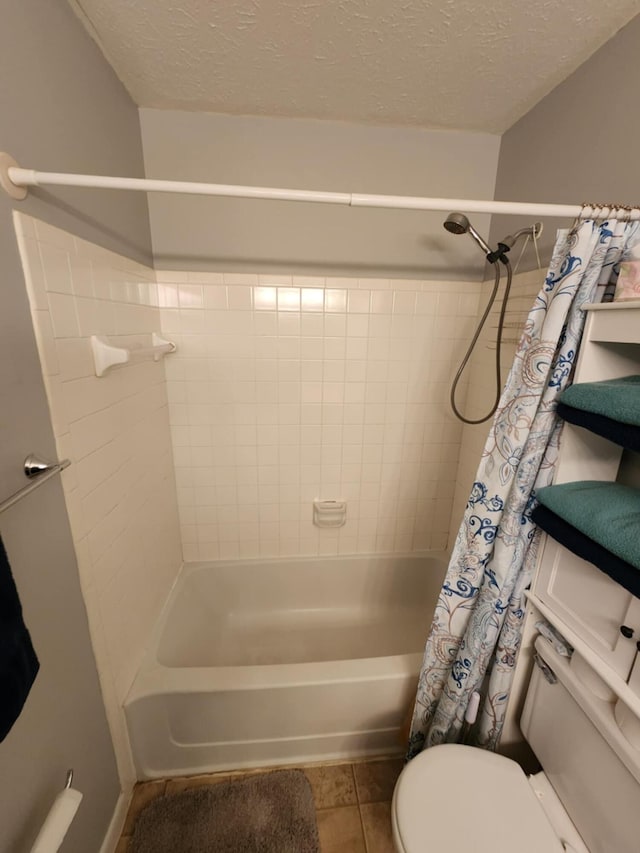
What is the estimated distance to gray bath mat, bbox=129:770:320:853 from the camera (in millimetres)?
1036

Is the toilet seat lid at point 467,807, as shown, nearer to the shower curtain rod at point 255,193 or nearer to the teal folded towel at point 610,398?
the teal folded towel at point 610,398

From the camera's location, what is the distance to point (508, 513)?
2.83ft

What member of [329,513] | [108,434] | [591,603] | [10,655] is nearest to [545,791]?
[591,603]

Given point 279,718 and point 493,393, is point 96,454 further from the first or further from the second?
point 493,393

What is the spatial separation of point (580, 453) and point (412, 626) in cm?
133

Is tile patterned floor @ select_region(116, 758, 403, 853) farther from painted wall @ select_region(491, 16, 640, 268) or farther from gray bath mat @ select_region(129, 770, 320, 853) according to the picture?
painted wall @ select_region(491, 16, 640, 268)

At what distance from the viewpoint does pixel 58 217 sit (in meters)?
0.83

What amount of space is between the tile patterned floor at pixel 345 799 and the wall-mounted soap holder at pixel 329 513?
90cm

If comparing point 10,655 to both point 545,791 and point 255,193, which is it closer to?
point 255,193

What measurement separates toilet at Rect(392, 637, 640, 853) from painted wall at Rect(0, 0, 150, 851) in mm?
799

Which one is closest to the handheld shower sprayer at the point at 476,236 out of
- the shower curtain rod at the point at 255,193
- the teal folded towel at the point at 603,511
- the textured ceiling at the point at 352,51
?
the shower curtain rod at the point at 255,193

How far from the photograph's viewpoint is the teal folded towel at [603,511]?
600mm

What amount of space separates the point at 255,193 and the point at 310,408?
967 millimetres

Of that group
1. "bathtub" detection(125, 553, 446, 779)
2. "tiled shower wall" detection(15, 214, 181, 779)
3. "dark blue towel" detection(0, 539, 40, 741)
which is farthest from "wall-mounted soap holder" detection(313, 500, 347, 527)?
"dark blue towel" detection(0, 539, 40, 741)
